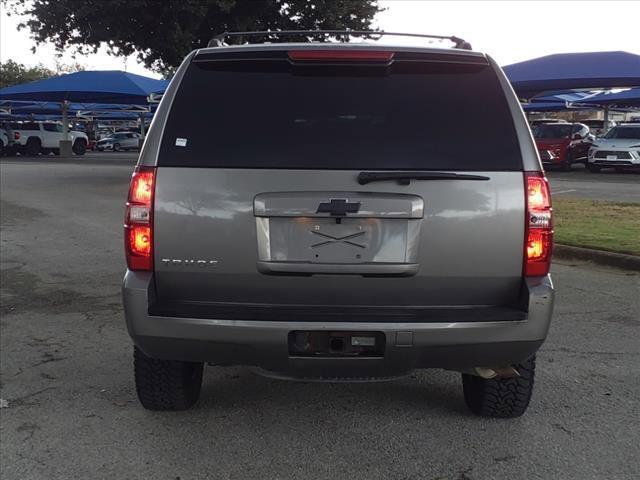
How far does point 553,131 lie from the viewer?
25.6 m

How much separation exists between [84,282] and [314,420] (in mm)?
4193

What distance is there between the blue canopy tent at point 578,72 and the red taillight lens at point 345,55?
1958 cm

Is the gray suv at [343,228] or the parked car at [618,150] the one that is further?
the parked car at [618,150]

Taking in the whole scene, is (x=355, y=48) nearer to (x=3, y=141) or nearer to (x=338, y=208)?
(x=338, y=208)

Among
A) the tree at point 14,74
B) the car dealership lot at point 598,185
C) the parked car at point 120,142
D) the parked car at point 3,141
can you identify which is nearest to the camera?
the car dealership lot at point 598,185

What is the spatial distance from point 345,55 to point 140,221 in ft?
4.03

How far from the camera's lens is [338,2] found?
20.0 metres

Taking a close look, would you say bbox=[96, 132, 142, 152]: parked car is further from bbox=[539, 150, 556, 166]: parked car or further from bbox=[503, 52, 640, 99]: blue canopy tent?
bbox=[503, 52, 640, 99]: blue canopy tent

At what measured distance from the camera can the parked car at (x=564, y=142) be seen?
24.6 m

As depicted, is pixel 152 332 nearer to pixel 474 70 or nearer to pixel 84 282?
pixel 474 70

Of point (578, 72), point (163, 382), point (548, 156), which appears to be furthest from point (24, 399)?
point (548, 156)

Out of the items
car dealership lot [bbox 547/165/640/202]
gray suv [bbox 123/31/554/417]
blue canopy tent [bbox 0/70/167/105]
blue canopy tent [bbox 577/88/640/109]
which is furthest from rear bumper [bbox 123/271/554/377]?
blue canopy tent [bbox 577/88/640/109]

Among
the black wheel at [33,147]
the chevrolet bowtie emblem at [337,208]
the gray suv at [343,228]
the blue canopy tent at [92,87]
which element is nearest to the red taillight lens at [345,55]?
the gray suv at [343,228]

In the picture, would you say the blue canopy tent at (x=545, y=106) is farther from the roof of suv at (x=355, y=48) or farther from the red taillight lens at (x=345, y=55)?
the red taillight lens at (x=345, y=55)
